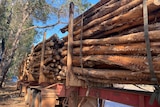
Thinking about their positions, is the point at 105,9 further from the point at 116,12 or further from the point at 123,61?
the point at 123,61

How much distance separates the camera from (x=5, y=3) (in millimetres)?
13992

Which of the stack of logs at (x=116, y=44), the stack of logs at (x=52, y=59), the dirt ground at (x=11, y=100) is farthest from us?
the dirt ground at (x=11, y=100)

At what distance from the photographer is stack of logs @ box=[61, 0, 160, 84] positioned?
231 centimetres

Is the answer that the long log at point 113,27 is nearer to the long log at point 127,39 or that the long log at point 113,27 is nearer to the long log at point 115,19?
the long log at point 115,19

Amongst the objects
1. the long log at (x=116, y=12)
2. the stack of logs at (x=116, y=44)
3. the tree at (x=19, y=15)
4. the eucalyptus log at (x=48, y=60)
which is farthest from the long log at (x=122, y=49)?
the tree at (x=19, y=15)

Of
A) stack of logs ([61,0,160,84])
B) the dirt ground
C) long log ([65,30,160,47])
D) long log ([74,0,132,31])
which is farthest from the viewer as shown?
the dirt ground

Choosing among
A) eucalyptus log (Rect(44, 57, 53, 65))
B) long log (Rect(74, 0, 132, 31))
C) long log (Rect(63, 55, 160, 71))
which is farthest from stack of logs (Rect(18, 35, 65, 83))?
long log (Rect(63, 55, 160, 71))

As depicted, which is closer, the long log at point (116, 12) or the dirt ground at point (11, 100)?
the long log at point (116, 12)

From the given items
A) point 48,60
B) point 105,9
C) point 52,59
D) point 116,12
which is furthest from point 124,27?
point 48,60

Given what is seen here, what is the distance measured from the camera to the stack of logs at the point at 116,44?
7.58ft

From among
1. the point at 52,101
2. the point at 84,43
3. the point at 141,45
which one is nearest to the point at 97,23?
the point at 84,43

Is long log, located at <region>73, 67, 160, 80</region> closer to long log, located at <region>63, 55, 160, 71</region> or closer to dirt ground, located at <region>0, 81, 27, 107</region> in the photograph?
long log, located at <region>63, 55, 160, 71</region>

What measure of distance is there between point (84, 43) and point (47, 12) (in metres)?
13.0

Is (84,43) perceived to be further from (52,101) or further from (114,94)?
(52,101)
